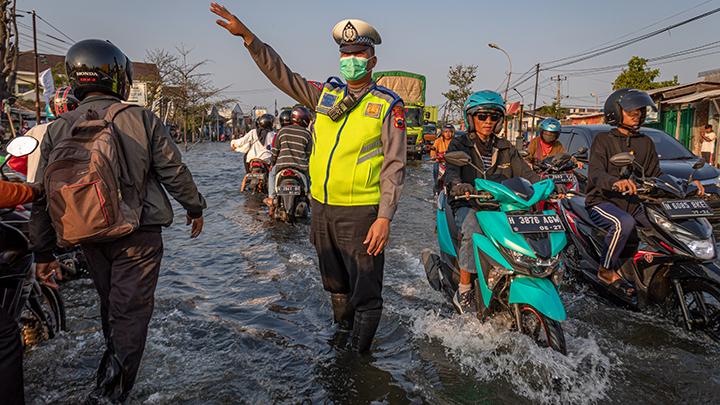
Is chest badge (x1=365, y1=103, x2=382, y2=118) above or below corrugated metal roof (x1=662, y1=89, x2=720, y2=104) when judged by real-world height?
below

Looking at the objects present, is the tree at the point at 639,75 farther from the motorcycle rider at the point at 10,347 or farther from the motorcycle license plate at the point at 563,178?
the motorcycle rider at the point at 10,347

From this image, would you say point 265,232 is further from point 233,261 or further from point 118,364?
point 118,364

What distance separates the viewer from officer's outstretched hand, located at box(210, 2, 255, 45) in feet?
10.2

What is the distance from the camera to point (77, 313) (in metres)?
4.39

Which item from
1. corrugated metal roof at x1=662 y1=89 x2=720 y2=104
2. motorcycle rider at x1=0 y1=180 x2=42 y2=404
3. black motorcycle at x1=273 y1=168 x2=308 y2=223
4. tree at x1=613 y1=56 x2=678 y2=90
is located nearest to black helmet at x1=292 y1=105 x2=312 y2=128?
black motorcycle at x1=273 y1=168 x2=308 y2=223

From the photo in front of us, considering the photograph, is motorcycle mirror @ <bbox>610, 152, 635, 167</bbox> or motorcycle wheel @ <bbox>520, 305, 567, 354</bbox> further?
motorcycle mirror @ <bbox>610, 152, 635, 167</bbox>

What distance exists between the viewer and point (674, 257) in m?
3.90

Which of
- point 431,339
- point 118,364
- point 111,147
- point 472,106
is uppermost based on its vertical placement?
point 472,106

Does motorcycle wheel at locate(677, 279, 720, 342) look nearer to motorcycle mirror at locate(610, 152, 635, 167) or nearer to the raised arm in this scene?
motorcycle mirror at locate(610, 152, 635, 167)

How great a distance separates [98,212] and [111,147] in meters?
0.32

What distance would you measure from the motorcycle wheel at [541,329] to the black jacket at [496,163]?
3.87 ft

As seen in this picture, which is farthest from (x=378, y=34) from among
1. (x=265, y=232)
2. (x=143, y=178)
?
(x=265, y=232)

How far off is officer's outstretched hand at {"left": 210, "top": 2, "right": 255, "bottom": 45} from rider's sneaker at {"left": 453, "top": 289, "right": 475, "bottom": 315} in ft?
7.75

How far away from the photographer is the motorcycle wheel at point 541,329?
3.21m
